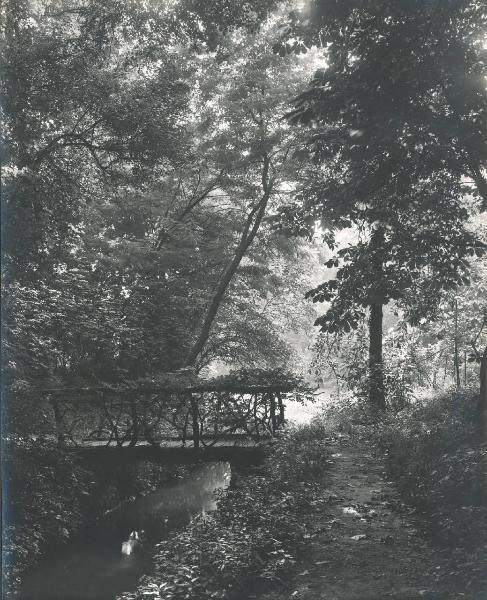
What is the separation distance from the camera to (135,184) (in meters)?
13.5

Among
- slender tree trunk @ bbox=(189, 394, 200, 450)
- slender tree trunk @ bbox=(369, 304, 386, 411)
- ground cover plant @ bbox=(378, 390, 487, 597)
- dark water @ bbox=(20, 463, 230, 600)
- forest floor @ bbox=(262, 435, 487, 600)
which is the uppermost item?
slender tree trunk @ bbox=(369, 304, 386, 411)

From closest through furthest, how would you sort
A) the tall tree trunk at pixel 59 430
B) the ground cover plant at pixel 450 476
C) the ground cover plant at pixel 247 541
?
the ground cover plant at pixel 450 476
the ground cover plant at pixel 247 541
the tall tree trunk at pixel 59 430

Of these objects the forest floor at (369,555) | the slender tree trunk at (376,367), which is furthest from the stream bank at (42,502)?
the slender tree trunk at (376,367)

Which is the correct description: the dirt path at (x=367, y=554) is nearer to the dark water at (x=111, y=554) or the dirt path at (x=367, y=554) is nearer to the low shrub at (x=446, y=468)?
the low shrub at (x=446, y=468)

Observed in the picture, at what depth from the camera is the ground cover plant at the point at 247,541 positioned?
5305 millimetres

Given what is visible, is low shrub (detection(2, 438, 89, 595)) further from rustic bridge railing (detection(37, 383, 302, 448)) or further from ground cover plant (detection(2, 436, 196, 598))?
rustic bridge railing (detection(37, 383, 302, 448))

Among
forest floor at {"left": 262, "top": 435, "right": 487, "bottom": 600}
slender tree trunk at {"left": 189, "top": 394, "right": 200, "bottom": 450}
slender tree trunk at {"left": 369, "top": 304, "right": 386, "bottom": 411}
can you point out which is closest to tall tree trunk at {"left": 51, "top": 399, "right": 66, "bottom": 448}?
slender tree trunk at {"left": 189, "top": 394, "right": 200, "bottom": 450}

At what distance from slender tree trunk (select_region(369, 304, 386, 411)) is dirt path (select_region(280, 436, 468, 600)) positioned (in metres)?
8.31

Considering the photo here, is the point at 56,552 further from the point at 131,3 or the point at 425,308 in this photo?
the point at 131,3

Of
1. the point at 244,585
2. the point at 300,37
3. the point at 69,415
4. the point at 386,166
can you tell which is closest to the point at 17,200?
the point at 300,37

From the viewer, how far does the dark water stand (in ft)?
25.7

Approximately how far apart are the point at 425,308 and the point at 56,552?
8401 mm

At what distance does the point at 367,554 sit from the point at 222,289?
1136cm

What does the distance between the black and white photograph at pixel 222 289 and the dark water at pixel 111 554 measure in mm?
59
